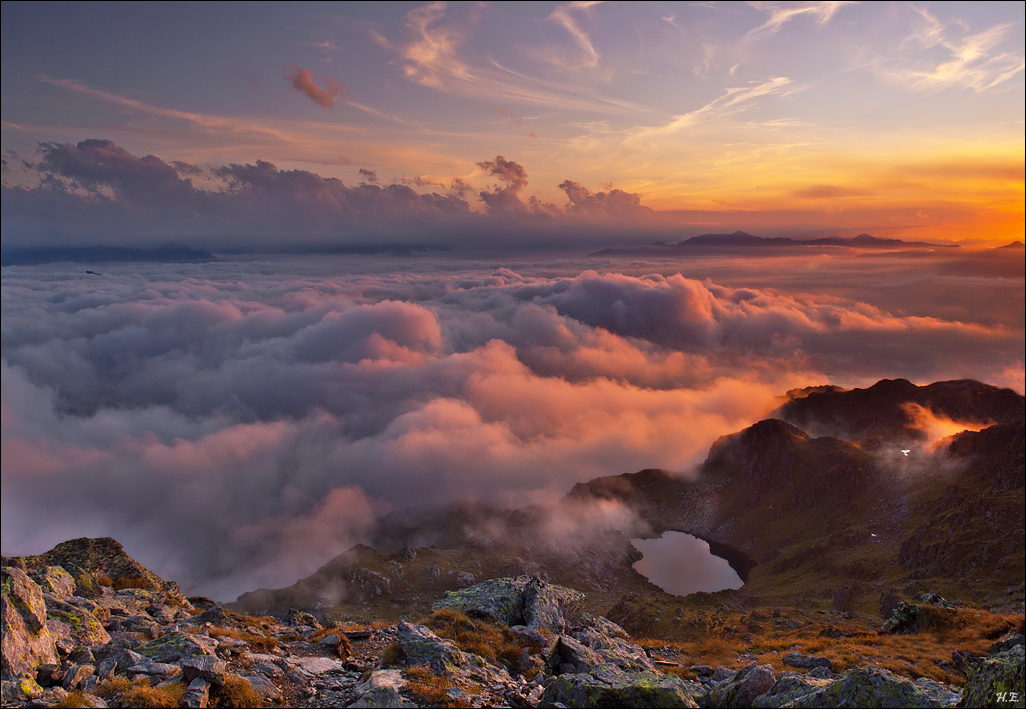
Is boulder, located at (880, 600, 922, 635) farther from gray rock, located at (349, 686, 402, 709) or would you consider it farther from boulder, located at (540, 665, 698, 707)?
gray rock, located at (349, 686, 402, 709)

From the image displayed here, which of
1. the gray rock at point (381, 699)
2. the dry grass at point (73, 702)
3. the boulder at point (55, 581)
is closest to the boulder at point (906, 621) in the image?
the gray rock at point (381, 699)

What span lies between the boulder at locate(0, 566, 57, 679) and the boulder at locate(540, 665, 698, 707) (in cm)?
1665

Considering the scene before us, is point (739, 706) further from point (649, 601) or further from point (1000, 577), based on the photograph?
point (1000, 577)

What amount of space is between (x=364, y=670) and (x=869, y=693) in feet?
59.0

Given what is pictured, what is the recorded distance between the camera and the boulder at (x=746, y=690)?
19.3 metres

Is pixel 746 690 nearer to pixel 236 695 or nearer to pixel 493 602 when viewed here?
pixel 493 602

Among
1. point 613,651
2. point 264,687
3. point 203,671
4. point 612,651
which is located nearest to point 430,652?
point 264,687

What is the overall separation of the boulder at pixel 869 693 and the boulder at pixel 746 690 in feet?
9.35

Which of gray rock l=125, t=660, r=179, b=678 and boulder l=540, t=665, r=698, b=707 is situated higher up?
gray rock l=125, t=660, r=179, b=678

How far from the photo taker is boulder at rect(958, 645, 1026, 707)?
1365 cm

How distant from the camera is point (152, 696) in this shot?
1420cm

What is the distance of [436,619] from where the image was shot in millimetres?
26438

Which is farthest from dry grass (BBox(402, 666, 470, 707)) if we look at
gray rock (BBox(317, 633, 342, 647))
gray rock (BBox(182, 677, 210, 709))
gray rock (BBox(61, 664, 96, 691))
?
gray rock (BBox(61, 664, 96, 691))

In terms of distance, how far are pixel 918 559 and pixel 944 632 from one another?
195230 mm
